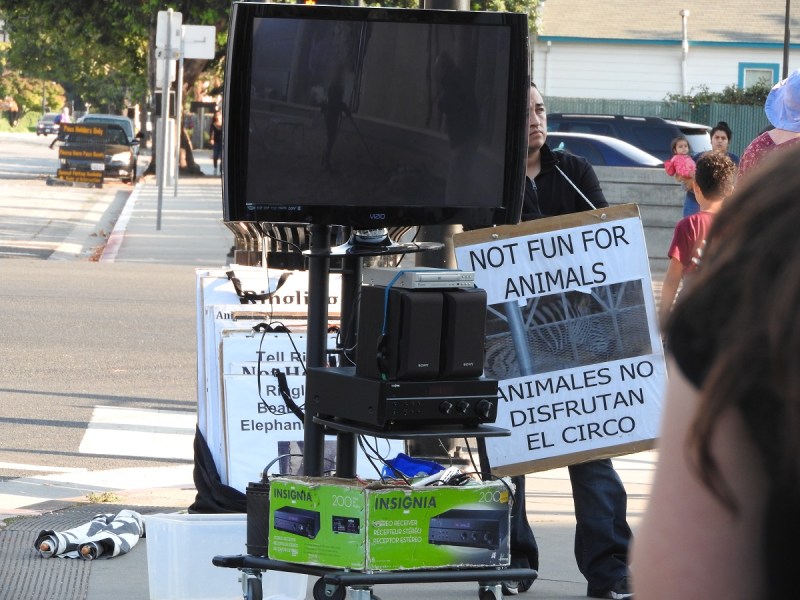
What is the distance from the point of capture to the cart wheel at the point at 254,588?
172 inches

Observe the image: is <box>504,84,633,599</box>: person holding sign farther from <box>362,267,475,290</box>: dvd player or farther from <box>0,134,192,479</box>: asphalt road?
<box>0,134,192,479</box>: asphalt road

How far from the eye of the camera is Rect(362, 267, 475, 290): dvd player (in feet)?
13.5

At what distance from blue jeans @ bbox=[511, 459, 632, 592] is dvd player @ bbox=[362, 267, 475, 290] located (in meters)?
1.41

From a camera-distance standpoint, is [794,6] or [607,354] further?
[794,6]

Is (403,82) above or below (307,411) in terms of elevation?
above

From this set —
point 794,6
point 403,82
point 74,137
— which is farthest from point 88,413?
point 794,6

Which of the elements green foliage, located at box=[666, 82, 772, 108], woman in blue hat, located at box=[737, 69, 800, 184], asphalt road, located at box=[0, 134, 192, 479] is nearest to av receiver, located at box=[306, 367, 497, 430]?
woman in blue hat, located at box=[737, 69, 800, 184]

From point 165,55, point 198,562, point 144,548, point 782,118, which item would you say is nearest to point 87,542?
point 144,548

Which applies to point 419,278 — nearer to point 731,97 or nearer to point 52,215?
point 52,215

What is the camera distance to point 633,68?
44281mm

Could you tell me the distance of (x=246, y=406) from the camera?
18.8 feet

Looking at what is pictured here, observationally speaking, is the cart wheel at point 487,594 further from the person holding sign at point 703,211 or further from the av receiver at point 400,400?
the person holding sign at point 703,211

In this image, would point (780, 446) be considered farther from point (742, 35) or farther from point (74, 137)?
point (742, 35)

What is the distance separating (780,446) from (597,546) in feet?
13.7
